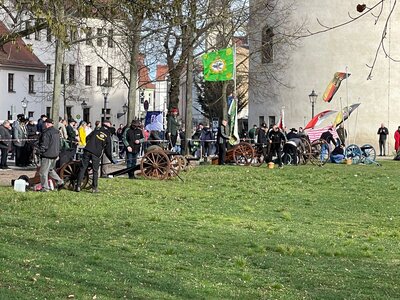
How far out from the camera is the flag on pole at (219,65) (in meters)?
33.8

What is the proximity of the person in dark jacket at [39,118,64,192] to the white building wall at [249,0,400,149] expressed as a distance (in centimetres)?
3355

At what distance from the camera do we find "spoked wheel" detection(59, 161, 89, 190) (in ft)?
71.9

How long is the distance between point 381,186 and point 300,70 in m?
30.3

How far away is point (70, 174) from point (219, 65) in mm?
13004

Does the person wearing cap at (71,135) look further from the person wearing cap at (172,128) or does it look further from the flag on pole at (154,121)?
the person wearing cap at (172,128)

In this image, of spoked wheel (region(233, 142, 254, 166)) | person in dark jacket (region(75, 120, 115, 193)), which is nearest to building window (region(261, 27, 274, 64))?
spoked wheel (region(233, 142, 254, 166))

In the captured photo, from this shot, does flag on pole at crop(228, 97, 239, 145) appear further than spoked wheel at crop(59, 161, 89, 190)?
Yes

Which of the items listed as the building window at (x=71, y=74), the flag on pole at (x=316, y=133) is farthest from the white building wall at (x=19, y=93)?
the flag on pole at (x=316, y=133)

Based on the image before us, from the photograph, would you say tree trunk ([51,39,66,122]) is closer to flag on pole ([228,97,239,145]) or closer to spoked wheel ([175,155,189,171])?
spoked wheel ([175,155,189,171])

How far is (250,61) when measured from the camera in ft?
180

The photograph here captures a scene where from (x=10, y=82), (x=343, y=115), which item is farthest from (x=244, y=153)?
(x=10, y=82)

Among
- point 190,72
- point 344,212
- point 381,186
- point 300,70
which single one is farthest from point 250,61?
point 344,212

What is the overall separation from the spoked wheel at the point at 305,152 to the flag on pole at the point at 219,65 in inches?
204

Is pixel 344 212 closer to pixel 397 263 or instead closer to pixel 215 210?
pixel 215 210
